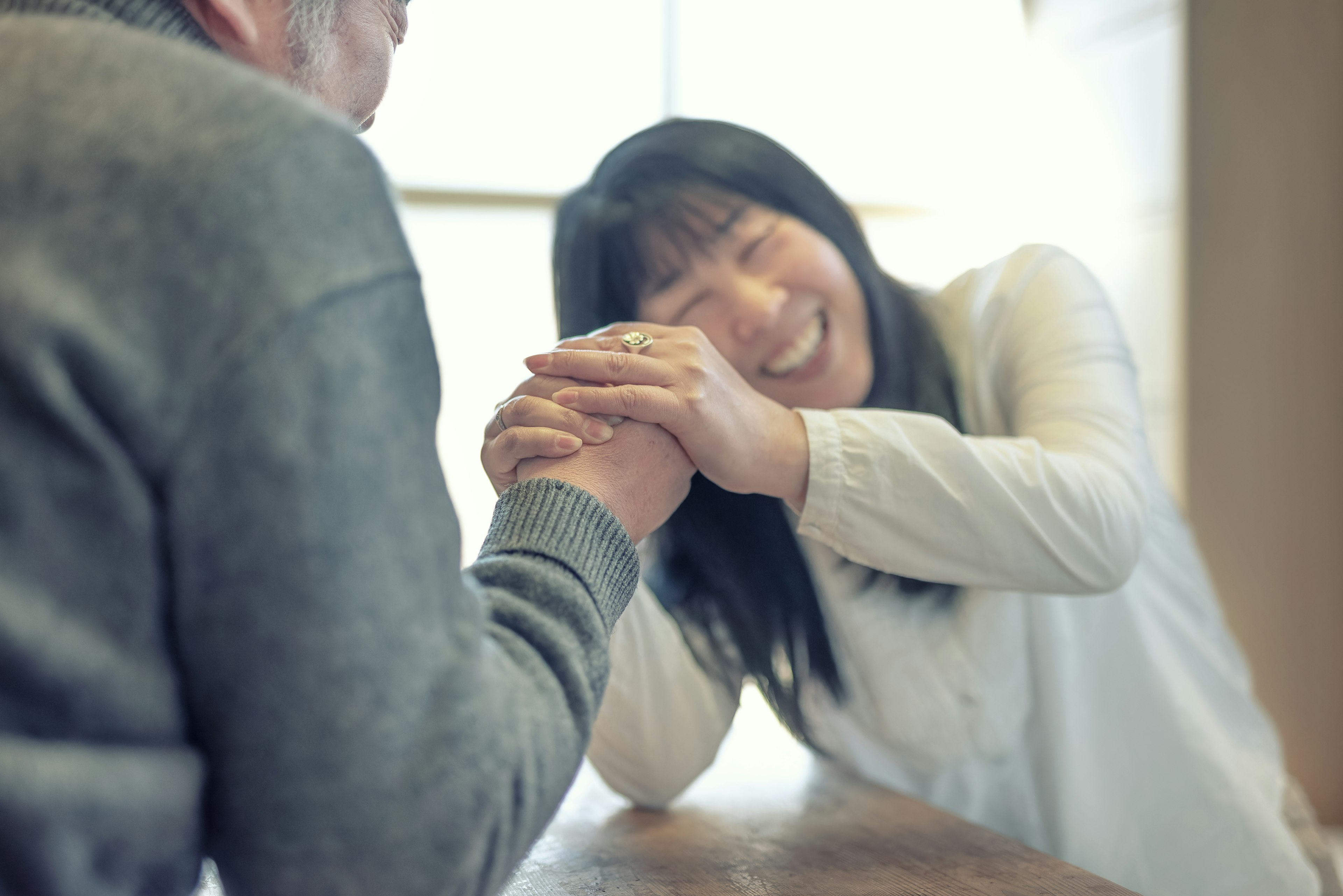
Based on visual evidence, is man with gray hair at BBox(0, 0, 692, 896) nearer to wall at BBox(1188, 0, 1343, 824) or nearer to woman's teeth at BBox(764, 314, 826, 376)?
woman's teeth at BBox(764, 314, 826, 376)

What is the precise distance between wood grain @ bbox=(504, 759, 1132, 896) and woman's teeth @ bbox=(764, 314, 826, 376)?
18.3 inches

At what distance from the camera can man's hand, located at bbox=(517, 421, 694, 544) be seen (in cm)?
70

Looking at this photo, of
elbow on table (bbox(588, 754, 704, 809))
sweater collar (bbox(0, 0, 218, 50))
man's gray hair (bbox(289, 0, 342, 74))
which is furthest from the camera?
elbow on table (bbox(588, 754, 704, 809))

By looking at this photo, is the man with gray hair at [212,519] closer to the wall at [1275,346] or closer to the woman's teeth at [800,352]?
the woman's teeth at [800,352]

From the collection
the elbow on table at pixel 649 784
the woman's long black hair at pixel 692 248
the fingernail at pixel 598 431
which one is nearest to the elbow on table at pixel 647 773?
the elbow on table at pixel 649 784

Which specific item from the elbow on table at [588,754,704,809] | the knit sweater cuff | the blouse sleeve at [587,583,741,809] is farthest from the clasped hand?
the elbow on table at [588,754,704,809]

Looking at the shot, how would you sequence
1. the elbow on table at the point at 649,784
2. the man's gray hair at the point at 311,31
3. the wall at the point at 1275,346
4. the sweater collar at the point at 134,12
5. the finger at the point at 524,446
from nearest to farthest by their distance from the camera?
the sweater collar at the point at 134,12
the man's gray hair at the point at 311,31
the finger at the point at 524,446
the elbow on table at the point at 649,784
the wall at the point at 1275,346

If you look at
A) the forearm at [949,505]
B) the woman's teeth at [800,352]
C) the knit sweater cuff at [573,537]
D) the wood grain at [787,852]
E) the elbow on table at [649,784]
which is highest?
the knit sweater cuff at [573,537]

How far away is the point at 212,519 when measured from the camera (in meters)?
0.39

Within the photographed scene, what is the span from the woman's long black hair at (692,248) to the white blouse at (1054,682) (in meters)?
0.04

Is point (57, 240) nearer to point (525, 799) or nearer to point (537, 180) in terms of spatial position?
point (525, 799)

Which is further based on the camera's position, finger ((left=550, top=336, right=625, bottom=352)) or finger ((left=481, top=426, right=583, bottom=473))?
finger ((left=550, top=336, right=625, bottom=352))

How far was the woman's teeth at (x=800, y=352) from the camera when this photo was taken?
1169mm

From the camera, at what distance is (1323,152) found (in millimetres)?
2410
